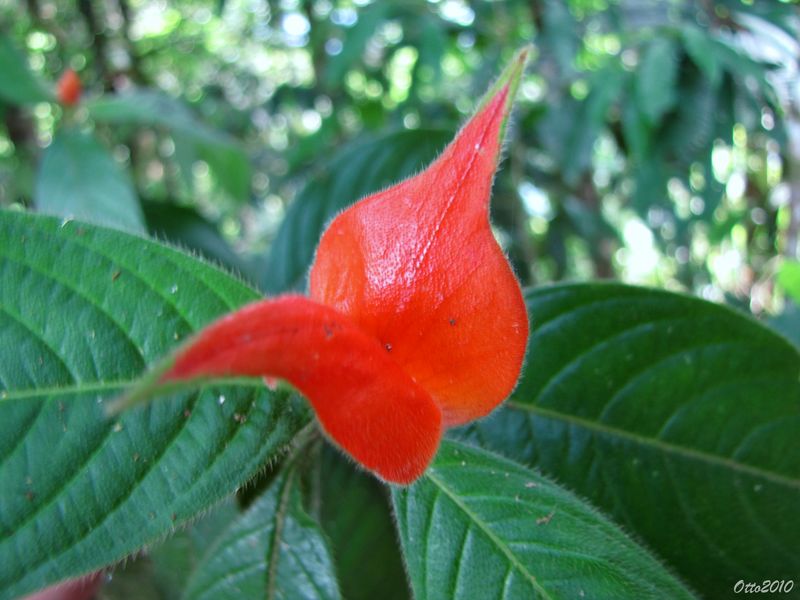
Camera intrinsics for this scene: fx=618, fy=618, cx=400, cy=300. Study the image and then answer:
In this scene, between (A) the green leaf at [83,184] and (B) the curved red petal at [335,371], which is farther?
(A) the green leaf at [83,184]

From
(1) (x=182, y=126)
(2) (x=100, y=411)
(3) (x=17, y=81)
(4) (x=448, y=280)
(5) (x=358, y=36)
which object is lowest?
(1) (x=182, y=126)

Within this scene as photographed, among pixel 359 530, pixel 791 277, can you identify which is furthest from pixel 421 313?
pixel 791 277

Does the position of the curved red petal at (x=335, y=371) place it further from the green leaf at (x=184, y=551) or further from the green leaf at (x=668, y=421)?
the green leaf at (x=184, y=551)

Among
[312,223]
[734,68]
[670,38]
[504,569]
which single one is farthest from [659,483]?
[670,38]

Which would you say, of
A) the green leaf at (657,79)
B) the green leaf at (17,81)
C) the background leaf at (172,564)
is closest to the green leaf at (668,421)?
the background leaf at (172,564)

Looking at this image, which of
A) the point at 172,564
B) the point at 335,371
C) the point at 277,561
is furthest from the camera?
the point at 172,564

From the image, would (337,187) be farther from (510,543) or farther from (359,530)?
(510,543)

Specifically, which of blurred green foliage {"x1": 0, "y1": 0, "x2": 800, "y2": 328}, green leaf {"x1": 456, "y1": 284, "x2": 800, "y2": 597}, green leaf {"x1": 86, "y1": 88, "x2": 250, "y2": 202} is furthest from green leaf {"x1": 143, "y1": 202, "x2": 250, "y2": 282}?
green leaf {"x1": 456, "y1": 284, "x2": 800, "y2": 597}

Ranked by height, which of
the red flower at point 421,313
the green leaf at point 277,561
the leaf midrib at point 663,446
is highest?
the red flower at point 421,313
